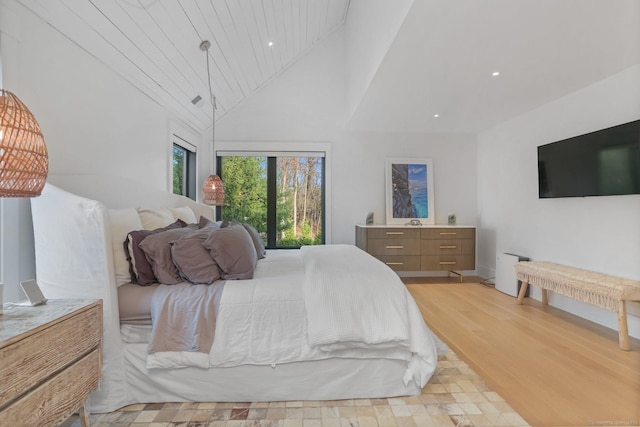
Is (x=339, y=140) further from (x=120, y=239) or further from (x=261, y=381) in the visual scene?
(x=261, y=381)

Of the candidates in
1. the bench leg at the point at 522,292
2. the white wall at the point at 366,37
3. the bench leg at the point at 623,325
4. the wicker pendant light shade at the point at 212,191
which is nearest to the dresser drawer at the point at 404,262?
the bench leg at the point at 522,292

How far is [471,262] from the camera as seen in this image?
4316 millimetres

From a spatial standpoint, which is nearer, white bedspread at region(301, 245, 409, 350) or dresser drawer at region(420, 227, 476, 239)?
white bedspread at region(301, 245, 409, 350)

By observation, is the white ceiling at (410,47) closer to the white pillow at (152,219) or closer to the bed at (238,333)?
the white pillow at (152,219)

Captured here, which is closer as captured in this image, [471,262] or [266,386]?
[266,386]

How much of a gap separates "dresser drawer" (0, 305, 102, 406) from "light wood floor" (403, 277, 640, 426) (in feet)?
6.91

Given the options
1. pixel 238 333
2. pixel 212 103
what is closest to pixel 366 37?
pixel 212 103

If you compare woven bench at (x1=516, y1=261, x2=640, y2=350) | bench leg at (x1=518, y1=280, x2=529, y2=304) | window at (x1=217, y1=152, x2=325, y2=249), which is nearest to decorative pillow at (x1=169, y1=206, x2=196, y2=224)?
window at (x1=217, y1=152, x2=325, y2=249)

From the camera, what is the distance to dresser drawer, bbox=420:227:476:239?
14.1 ft

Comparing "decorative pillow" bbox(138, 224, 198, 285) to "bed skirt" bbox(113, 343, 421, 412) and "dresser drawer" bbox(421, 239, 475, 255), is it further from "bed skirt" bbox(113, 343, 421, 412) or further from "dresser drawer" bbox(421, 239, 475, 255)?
"dresser drawer" bbox(421, 239, 475, 255)

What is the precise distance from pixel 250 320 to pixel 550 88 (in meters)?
3.41

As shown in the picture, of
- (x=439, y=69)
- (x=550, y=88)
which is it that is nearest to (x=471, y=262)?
(x=550, y=88)

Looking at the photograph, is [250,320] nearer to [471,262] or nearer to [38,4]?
[38,4]

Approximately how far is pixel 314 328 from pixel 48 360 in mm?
1058
